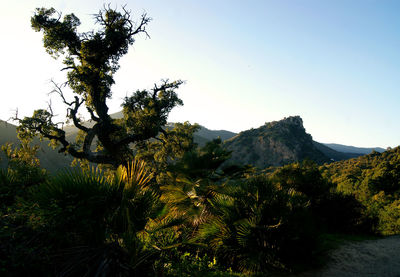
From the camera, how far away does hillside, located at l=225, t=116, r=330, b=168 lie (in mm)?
82312

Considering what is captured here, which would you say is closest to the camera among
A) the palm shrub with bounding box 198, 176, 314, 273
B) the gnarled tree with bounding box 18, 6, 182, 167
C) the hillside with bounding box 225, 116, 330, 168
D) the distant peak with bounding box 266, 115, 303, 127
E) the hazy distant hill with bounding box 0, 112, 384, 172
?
the palm shrub with bounding box 198, 176, 314, 273

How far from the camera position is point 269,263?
696 cm

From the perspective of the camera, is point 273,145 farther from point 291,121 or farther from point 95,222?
point 95,222

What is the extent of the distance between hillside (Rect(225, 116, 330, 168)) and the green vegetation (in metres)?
64.2

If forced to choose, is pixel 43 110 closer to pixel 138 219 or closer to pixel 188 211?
pixel 188 211

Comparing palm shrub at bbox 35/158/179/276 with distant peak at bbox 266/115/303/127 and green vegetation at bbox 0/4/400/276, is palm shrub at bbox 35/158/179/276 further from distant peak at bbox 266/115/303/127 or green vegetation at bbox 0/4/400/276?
distant peak at bbox 266/115/303/127

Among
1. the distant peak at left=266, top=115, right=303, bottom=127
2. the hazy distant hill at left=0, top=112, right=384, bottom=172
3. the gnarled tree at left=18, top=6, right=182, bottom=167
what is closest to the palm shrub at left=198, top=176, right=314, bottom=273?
the gnarled tree at left=18, top=6, right=182, bottom=167

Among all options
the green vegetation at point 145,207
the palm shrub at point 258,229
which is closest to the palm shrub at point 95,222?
the green vegetation at point 145,207

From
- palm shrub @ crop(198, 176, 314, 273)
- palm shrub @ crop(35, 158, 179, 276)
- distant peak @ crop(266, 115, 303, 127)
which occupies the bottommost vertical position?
palm shrub @ crop(198, 176, 314, 273)

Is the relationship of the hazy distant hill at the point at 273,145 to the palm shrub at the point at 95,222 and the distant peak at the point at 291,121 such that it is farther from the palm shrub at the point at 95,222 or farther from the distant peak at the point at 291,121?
the palm shrub at the point at 95,222

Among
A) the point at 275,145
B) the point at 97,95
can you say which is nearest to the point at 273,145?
the point at 275,145

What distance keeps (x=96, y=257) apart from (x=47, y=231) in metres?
0.90

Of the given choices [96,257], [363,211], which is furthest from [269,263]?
[363,211]

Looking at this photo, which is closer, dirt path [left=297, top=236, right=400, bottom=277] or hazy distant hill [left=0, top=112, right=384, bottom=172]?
dirt path [left=297, top=236, right=400, bottom=277]
